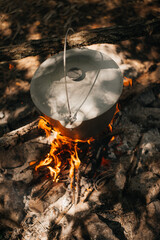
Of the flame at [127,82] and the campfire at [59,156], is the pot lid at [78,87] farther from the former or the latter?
the flame at [127,82]

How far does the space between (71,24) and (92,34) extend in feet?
6.14

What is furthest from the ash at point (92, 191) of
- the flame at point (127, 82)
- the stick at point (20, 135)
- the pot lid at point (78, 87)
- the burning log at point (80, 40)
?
the burning log at point (80, 40)

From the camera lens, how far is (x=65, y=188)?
3023 millimetres

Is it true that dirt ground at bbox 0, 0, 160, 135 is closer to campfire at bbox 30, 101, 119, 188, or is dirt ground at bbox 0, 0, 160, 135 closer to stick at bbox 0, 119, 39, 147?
stick at bbox 0, 119, 39, 147

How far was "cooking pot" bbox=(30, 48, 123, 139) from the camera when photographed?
2238mm

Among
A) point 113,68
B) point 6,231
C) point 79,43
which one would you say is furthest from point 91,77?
point 6,231

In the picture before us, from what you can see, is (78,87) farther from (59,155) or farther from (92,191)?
(92,191)

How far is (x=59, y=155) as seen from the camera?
325 cm

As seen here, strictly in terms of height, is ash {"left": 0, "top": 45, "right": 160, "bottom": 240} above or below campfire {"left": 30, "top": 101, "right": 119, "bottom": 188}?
below

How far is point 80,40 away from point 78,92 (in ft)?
6.18

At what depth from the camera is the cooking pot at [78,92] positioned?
7.34 feet

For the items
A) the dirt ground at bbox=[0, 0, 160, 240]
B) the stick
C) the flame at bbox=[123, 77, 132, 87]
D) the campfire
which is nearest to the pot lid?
the campfire

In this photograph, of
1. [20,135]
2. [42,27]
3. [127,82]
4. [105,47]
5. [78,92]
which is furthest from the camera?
[42,27]

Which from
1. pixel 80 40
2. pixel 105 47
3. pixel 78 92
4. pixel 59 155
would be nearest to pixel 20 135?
pixel 59 155
